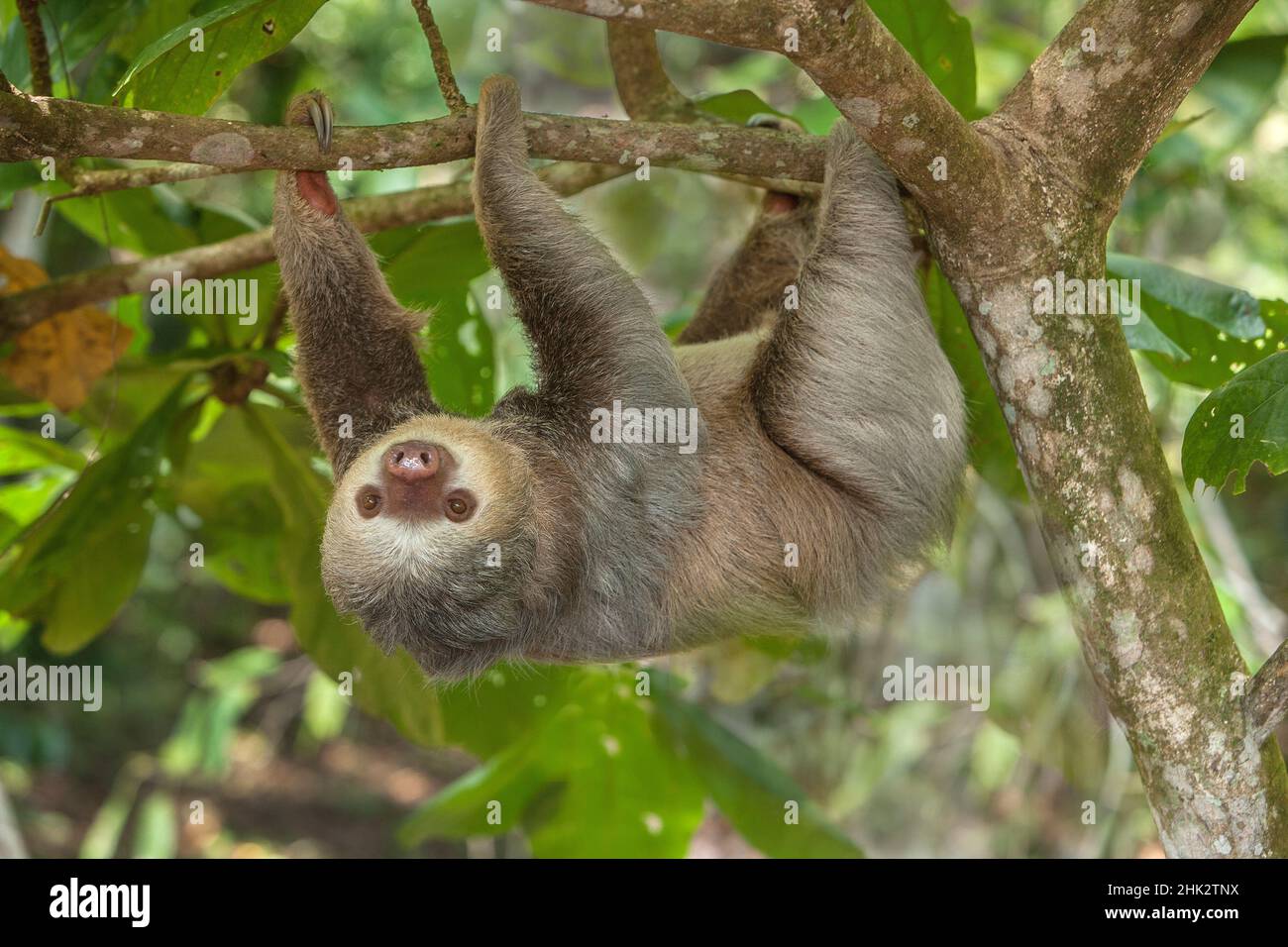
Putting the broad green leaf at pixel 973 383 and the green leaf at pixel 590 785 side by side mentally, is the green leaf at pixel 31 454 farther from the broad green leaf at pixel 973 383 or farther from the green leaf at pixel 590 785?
the broad green leaf at pixel 973 383

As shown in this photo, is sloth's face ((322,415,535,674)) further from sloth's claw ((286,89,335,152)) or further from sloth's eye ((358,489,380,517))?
sloth's claw ((286,89,335,152))

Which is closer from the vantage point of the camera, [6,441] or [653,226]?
[6,441]

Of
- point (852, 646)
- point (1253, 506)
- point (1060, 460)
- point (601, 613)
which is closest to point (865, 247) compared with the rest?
point (1060, 460)

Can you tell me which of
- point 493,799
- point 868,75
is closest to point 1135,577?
point 868,75

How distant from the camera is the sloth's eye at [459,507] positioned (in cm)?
409

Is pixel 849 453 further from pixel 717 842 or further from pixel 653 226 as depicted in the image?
pixel 717 842

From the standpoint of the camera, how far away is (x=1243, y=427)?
3.38 m

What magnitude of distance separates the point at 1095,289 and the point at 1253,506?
9.03 meters

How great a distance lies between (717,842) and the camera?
12.3 m

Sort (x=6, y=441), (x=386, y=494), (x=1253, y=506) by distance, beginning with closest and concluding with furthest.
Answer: (x=386, y=494), (x=6, y=441), (x=1253, y=506)

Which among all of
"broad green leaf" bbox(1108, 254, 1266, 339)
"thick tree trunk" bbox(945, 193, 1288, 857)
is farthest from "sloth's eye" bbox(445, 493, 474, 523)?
"broad green leaf" bbox(1108, 254, 1266, 339)

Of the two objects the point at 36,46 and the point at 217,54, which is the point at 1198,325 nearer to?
the point at 217,54

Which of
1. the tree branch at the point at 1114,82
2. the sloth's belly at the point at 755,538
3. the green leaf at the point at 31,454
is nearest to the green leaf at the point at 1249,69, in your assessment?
the tree branch at the point at 1114,82

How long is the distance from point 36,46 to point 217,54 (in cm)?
65
